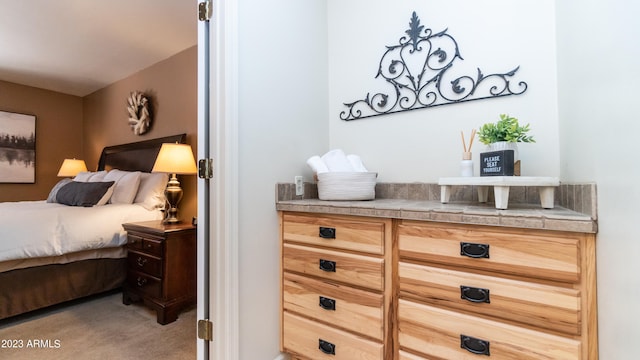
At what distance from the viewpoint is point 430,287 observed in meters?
1.06

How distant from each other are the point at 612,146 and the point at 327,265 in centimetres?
104

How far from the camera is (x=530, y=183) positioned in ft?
3.37

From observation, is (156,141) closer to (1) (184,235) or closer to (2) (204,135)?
(1) (184,235)

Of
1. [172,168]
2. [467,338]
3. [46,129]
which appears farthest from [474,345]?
[46,129]

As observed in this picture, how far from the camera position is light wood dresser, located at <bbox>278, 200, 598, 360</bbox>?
0.85m

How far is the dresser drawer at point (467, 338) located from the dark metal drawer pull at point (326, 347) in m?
0.33

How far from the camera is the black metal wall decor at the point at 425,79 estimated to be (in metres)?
1.43

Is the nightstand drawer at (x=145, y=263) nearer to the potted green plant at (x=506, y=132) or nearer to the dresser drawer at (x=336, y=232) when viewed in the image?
the dresser drawer at (x=336, y=232)

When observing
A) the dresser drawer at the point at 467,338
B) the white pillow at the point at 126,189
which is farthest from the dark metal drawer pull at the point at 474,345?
the white pillow at the point at 126,189

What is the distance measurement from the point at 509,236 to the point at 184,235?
210 centimetres

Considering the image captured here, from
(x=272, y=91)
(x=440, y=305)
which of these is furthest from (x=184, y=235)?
(x=440, y=305)

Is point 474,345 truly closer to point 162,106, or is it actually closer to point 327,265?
point 327,265

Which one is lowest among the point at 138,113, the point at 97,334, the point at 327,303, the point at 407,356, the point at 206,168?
the point at 97,334

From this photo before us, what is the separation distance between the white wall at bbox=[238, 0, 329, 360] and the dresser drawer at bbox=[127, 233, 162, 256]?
1146 mm
